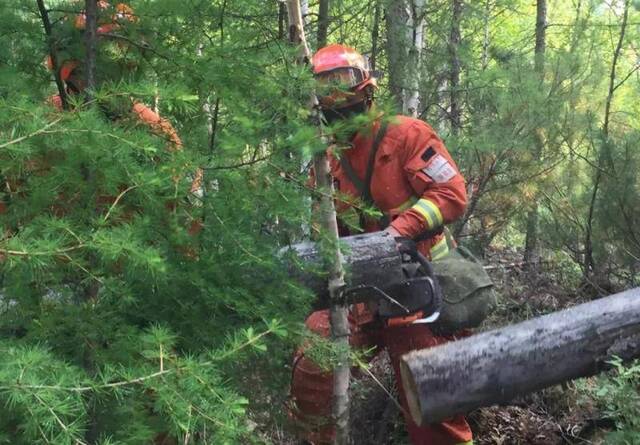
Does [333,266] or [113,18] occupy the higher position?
[113,18]

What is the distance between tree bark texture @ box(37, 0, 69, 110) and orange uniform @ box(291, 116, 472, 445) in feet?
5.47

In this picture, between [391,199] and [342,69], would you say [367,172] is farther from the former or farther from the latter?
[342,69]

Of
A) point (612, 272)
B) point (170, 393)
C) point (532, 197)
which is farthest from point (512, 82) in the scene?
point (170, 393)

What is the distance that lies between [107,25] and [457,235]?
16.4 ft

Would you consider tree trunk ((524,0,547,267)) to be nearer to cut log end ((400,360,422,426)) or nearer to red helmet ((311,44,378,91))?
red helmet ((311,44,378,91))

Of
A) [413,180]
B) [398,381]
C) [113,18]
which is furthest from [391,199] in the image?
[113,18]

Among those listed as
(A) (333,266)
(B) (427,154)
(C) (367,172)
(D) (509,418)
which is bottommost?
(D) (509,418)

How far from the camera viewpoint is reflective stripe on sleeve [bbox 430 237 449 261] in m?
4.18

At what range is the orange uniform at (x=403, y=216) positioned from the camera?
3.83 m

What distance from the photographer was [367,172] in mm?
4207

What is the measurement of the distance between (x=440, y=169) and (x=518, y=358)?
1.44m

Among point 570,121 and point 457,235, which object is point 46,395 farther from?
point 570,121

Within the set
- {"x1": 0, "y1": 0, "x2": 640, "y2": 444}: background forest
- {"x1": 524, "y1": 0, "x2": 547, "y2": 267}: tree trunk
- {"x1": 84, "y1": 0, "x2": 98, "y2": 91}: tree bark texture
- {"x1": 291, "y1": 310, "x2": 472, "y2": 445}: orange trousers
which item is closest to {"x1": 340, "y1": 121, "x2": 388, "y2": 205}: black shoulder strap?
{"x1": 291, "y1": 310, "x2": 472, "y2": 445}: orange trousers

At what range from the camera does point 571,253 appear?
742 centimetres
